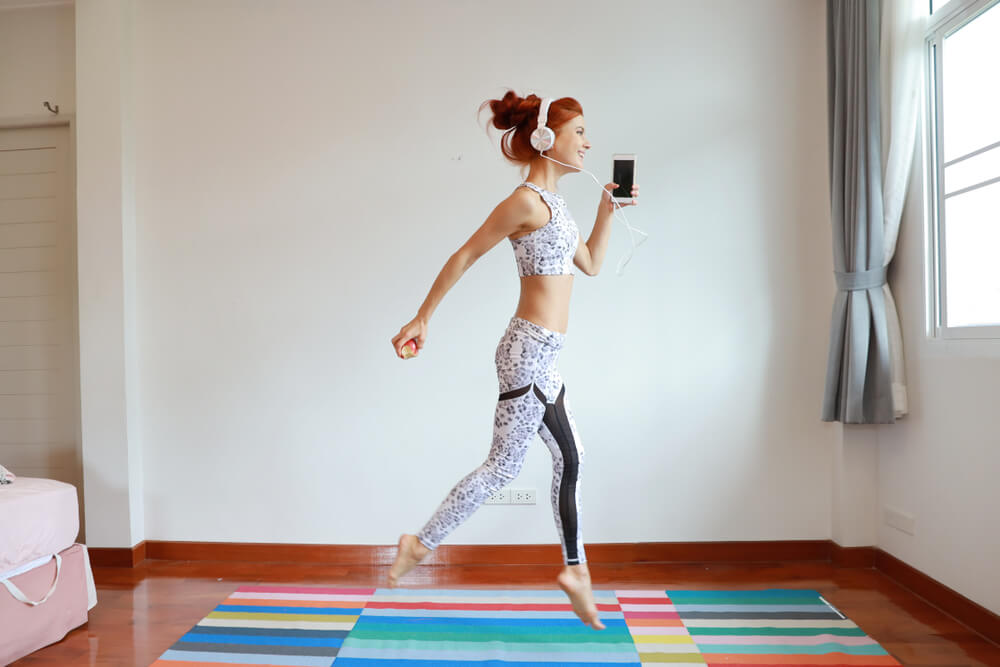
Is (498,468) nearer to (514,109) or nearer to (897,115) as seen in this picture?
(514,109)

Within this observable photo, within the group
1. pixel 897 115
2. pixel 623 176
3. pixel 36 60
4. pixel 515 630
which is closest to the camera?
pixel 623 176

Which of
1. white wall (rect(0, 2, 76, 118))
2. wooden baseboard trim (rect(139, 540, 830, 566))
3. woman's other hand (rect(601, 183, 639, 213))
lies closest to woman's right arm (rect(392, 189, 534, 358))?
woman's other hand (rect(601, 183, 639, 213))

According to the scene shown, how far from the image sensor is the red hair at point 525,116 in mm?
1911

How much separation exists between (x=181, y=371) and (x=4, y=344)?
968 mm

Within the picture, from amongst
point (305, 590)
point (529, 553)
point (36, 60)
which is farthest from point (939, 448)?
point (36, 60)

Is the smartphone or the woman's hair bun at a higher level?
the woman's hair bun

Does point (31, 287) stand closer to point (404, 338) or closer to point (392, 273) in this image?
point (392, 273)

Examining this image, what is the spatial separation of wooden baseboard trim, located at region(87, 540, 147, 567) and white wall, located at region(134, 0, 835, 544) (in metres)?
0.40

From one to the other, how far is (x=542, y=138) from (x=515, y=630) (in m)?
1.62

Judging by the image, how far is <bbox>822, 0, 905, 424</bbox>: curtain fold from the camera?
8.94ft

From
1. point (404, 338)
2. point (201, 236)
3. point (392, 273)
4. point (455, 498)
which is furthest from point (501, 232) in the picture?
point (201, 236)

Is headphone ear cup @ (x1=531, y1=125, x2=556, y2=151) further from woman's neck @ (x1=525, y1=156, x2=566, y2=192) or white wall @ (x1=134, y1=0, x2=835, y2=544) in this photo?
white wall @ (x1=134, y1=0, x2=835, y2=544)

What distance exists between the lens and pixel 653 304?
3098mm

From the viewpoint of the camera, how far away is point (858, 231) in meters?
2.77
